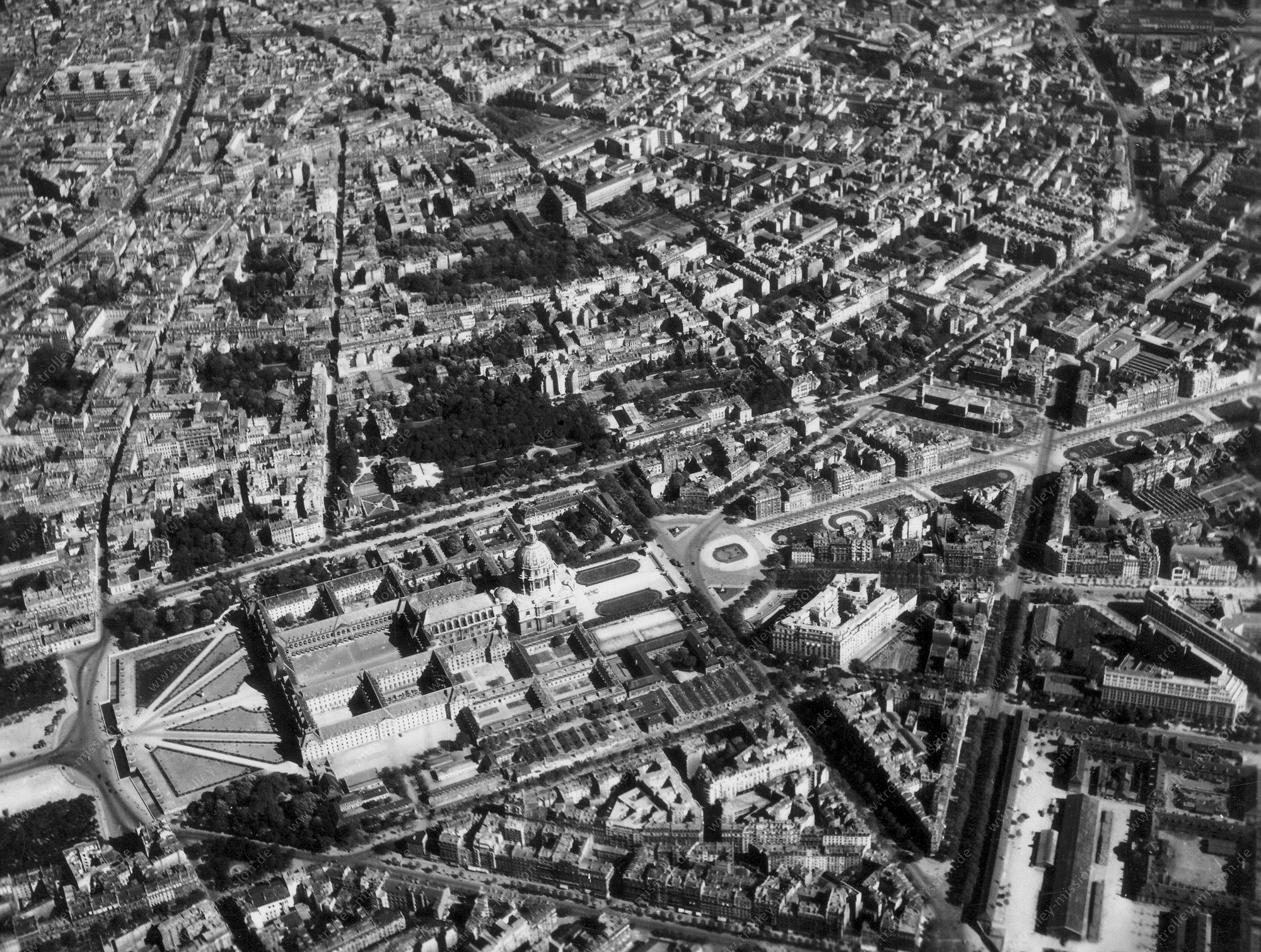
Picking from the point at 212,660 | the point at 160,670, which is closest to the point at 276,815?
the point at 212,660

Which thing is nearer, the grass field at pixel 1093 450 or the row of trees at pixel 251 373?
the grass field at pixel 1093 450

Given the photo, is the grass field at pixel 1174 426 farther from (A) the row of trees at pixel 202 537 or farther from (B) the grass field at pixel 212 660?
(B) the grass field at pixel 212 660

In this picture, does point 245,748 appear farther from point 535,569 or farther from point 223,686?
point 535,569

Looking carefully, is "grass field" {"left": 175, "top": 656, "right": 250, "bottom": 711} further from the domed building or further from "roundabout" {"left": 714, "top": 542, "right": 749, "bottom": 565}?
"roundabout" {"left": 714, "top": 542, "right": 749, "bottom": 565}

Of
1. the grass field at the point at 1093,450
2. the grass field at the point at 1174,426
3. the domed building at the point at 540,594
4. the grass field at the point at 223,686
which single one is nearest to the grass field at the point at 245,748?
the grass field at the point at 223,686

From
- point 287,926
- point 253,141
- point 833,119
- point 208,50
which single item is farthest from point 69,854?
point 208,50

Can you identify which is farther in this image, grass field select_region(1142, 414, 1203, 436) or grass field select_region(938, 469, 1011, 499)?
grass field select_region(1142, 414, 1203, 436)

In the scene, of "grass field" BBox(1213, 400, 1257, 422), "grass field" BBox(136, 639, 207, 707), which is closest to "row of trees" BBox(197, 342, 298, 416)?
"grass field" BBox(136, 639, 207, 707)
